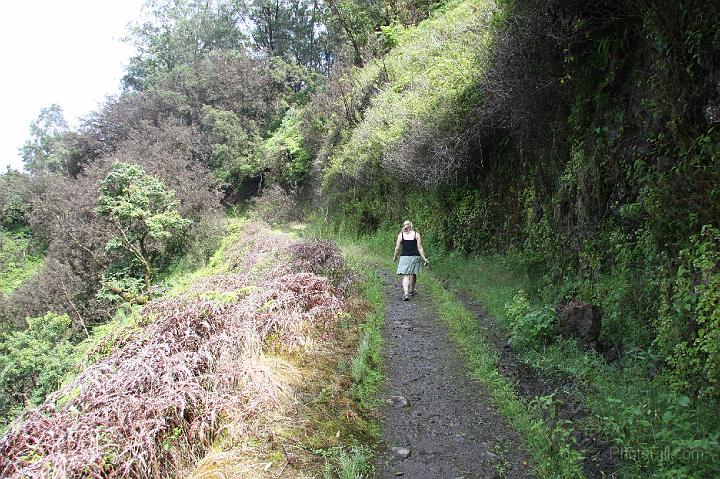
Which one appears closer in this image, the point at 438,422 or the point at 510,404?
the point at 438,422

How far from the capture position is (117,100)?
4197cm

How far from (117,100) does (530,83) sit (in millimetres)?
43898

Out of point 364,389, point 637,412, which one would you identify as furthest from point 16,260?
point 637,412

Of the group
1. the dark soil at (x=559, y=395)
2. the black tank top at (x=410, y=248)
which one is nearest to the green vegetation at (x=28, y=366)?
the black tank top at (x=410, y=248)

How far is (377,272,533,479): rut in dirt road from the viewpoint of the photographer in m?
3.82

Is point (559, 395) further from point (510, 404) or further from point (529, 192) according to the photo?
point (529, 192)

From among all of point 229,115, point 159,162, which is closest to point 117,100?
point 229,115

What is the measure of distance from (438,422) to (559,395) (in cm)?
128

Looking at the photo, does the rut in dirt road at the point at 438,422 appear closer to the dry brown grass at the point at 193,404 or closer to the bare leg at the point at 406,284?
the dry brown grass at the point at 193,404

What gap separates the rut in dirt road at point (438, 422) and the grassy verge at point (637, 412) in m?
0.76

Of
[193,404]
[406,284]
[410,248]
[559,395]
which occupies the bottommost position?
[559,395]

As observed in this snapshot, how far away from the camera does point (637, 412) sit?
3.42m

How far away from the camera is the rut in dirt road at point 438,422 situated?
12.5ft

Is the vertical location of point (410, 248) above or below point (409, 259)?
above
